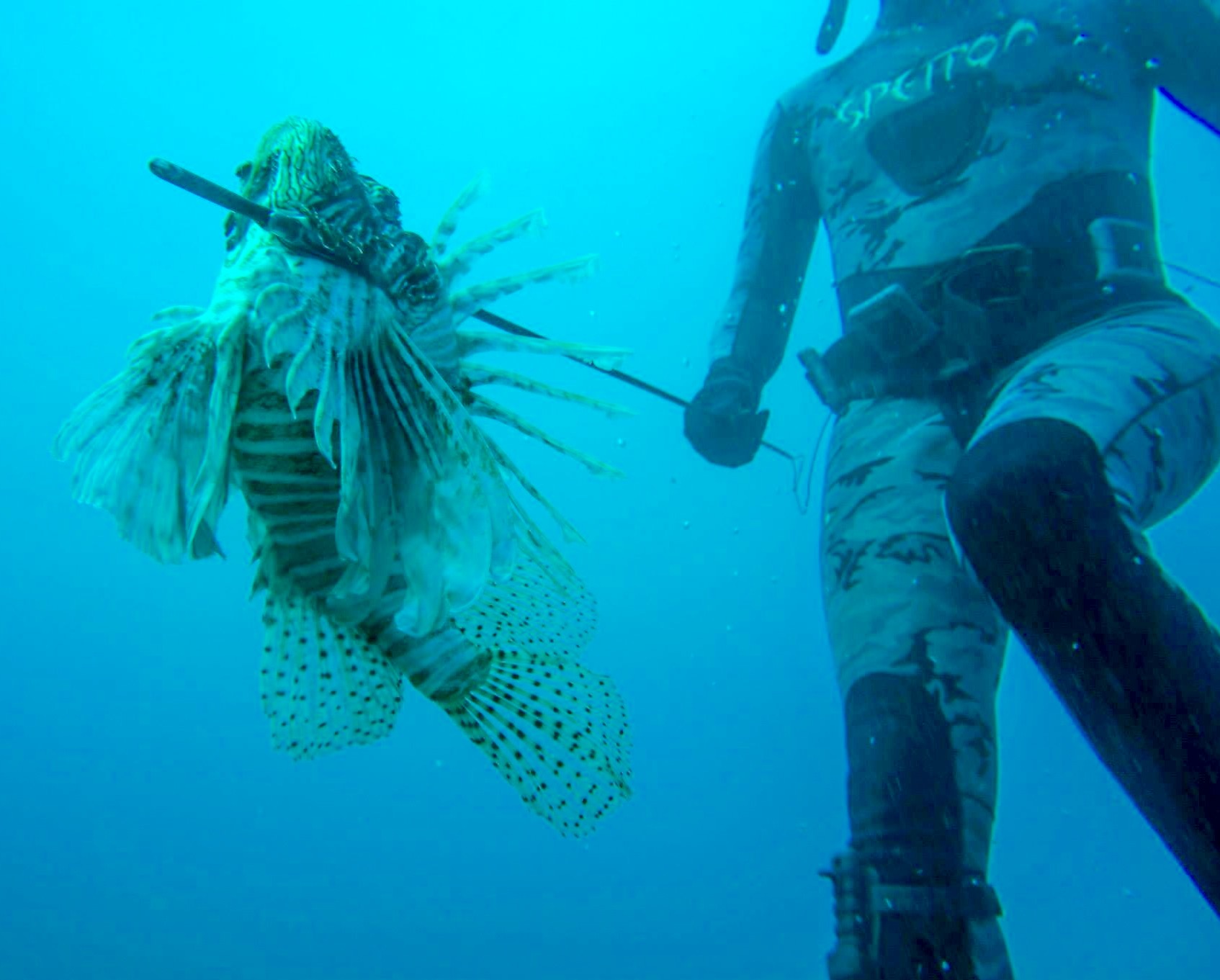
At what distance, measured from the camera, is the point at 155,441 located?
51.4 inches

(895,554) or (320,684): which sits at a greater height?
(895,554)

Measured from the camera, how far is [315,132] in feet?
4.75

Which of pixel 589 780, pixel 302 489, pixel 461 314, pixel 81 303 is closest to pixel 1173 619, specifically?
pixel 589 780

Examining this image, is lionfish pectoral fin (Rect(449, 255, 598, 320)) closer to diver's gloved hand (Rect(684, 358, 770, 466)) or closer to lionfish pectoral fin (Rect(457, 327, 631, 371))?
lionfish pectoral fin (Rect(457, 327, 631, 371))

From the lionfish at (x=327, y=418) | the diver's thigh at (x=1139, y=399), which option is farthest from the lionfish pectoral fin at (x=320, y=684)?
the diver's thigh at (x=1139, y=399)

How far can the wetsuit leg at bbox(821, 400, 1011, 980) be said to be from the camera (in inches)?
71.2

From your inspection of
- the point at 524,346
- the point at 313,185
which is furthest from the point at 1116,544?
the point at 313,185

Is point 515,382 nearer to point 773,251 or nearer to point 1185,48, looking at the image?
point 773,251

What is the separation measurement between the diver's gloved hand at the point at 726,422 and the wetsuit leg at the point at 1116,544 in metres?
1.37

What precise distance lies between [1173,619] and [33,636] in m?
53.7

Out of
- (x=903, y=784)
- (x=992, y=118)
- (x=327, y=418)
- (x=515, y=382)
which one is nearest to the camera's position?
(x=327, y=418)

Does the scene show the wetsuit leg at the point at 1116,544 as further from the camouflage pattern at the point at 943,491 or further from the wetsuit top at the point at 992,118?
the wetsuit top at the point at 992,118

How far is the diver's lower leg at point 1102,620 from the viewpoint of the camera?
1.51m

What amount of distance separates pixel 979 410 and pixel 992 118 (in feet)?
4.70
